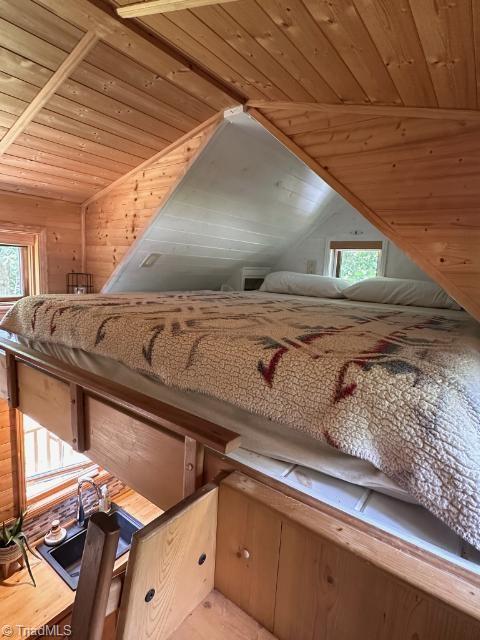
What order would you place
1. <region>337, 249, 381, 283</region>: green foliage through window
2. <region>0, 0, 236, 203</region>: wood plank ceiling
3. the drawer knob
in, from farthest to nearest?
<region>337, 249, 381, 283</region>: green foliage through window
<region>0, 0, 236, 203</region>: wood plank ceiling
the drawer knob

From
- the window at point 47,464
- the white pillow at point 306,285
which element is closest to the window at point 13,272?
the window at point 47,464

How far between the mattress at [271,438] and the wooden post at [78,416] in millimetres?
215

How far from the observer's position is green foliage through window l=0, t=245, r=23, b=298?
9.38 feet

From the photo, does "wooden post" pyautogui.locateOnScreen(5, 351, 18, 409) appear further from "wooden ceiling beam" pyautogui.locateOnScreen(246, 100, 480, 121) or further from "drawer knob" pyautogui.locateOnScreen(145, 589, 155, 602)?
"wooden ceiling beam" pyautogui.locateOnScreen(246, 100, 480, 121)

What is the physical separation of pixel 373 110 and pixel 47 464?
4357 millimetres

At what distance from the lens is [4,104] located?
1.80 meters

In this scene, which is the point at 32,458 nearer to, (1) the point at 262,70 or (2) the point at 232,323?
(2) the point at 232,323

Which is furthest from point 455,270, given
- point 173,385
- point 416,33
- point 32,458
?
point 32,458

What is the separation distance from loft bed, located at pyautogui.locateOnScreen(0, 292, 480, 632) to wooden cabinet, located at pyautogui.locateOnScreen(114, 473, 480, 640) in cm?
3

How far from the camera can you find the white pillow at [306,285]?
3150 millimetres

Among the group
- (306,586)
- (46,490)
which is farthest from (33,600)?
(306,586)

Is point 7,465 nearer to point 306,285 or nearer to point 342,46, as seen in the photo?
point 306,285

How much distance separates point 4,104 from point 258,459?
2.10 metres

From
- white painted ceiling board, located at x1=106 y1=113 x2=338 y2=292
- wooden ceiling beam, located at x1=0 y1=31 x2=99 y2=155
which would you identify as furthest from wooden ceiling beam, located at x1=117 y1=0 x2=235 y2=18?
white painted ceiling board, located at x1=106 y1=113 x2=338 y2=292
